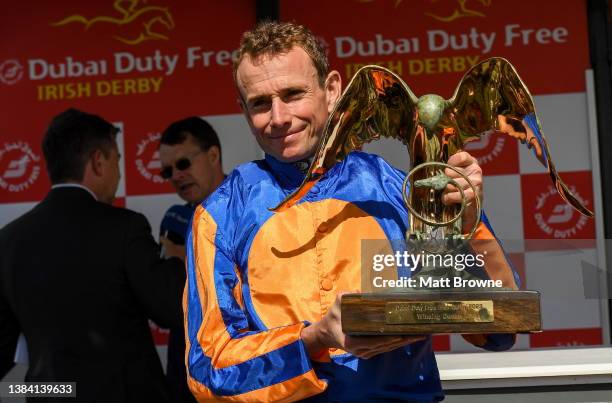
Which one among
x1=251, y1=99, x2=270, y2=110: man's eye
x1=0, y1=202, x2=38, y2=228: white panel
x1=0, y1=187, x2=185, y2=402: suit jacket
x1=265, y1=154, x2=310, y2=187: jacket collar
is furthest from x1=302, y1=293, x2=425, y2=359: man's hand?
x1=0, y1=202, x2=38, y2=228: white panel

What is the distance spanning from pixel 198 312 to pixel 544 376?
167cm

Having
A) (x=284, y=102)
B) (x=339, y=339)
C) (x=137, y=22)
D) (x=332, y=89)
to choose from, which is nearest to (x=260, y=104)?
(x=284, y=102)

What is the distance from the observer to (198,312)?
190 cm

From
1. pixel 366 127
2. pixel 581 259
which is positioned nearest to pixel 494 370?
pixel 581 259

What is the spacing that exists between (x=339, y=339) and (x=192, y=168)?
217 cm

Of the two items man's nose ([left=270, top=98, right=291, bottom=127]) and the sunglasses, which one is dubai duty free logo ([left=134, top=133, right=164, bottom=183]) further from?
man's nose ([left=270, top=98, right=291, bottom=127])

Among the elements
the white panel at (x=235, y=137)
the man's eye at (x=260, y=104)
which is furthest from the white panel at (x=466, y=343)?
the man's eye at (x=260, y=104)

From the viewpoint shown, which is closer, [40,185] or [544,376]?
[544,376]

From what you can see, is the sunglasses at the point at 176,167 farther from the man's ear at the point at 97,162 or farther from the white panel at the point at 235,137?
the man's ear at the point at 97,162

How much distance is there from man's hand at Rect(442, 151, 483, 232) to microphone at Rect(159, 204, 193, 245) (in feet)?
6.54

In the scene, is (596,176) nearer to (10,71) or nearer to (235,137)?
(235,137)

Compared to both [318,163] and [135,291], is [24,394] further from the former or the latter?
[318,163]

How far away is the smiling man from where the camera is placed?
179cm

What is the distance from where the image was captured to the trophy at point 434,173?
5.49 ft
